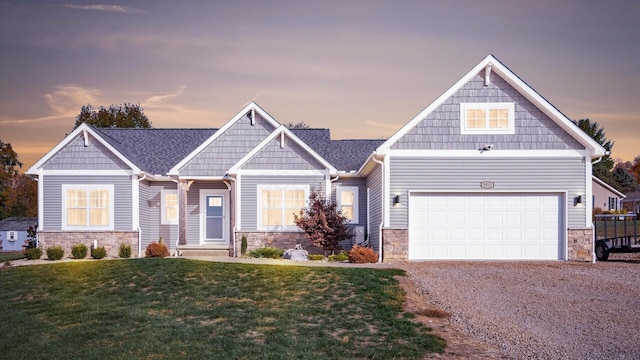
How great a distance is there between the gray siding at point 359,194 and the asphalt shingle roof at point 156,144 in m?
6.81

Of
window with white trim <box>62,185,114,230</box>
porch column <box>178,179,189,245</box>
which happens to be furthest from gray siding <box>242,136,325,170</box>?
window with white trim <box>62,185,114,230</box>

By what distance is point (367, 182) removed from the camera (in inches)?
943

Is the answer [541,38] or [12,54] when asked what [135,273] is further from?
[541,38]

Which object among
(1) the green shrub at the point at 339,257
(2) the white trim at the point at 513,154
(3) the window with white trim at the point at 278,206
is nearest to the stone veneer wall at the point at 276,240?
(3) the window with white trim at the point at 278,206

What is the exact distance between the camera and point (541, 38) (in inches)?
887

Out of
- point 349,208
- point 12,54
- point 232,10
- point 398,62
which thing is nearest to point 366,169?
point 349,208

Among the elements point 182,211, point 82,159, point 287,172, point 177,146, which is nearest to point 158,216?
point 182,211

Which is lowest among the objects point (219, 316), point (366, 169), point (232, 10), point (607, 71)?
point (219, 316)

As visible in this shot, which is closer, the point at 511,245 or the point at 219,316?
the point at 219,316

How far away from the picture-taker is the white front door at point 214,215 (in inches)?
965

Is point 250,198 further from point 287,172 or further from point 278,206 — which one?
point 287,172

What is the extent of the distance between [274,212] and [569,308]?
12518mm

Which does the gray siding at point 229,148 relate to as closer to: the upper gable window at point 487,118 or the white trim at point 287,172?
the white trim at point 287,172

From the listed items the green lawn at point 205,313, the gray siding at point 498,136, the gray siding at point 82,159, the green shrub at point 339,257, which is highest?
the gray siding at point 498,136
